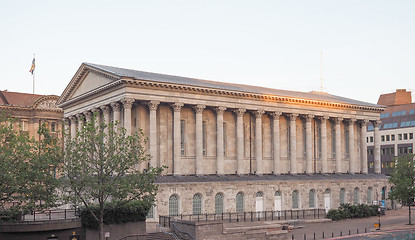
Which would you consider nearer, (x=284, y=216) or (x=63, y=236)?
(x=63, y=236)

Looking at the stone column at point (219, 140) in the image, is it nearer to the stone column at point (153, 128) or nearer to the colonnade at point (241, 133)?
the colonnade at point (241, 133)

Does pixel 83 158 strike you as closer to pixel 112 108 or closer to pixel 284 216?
pixel 112 108

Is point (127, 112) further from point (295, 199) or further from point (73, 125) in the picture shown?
point (295, 199)

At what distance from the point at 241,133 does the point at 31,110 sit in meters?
44.6

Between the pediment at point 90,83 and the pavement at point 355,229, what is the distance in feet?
94.7

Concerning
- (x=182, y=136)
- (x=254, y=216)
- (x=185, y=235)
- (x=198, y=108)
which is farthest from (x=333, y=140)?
(x=185, y=235)

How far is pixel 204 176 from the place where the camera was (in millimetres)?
60062

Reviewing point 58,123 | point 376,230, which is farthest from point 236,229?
point 58,123

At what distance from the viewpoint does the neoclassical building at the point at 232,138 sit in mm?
56938

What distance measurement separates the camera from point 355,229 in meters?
53.8

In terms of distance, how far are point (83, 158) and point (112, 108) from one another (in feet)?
70.2

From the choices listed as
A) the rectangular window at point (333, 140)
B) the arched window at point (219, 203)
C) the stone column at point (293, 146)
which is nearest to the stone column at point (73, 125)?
the arched window at point (219, 203)

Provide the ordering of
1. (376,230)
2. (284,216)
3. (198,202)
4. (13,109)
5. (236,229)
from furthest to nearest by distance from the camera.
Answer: (13,109)
(284,216)
(198,202)
(376,230)
(236,229)

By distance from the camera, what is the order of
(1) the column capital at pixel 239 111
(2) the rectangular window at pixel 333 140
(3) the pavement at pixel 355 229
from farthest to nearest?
(2) the rectangular window at pixel 333 140, (1) the column capital at pixel 239 111, (3) the pavement at pixel 355 229
